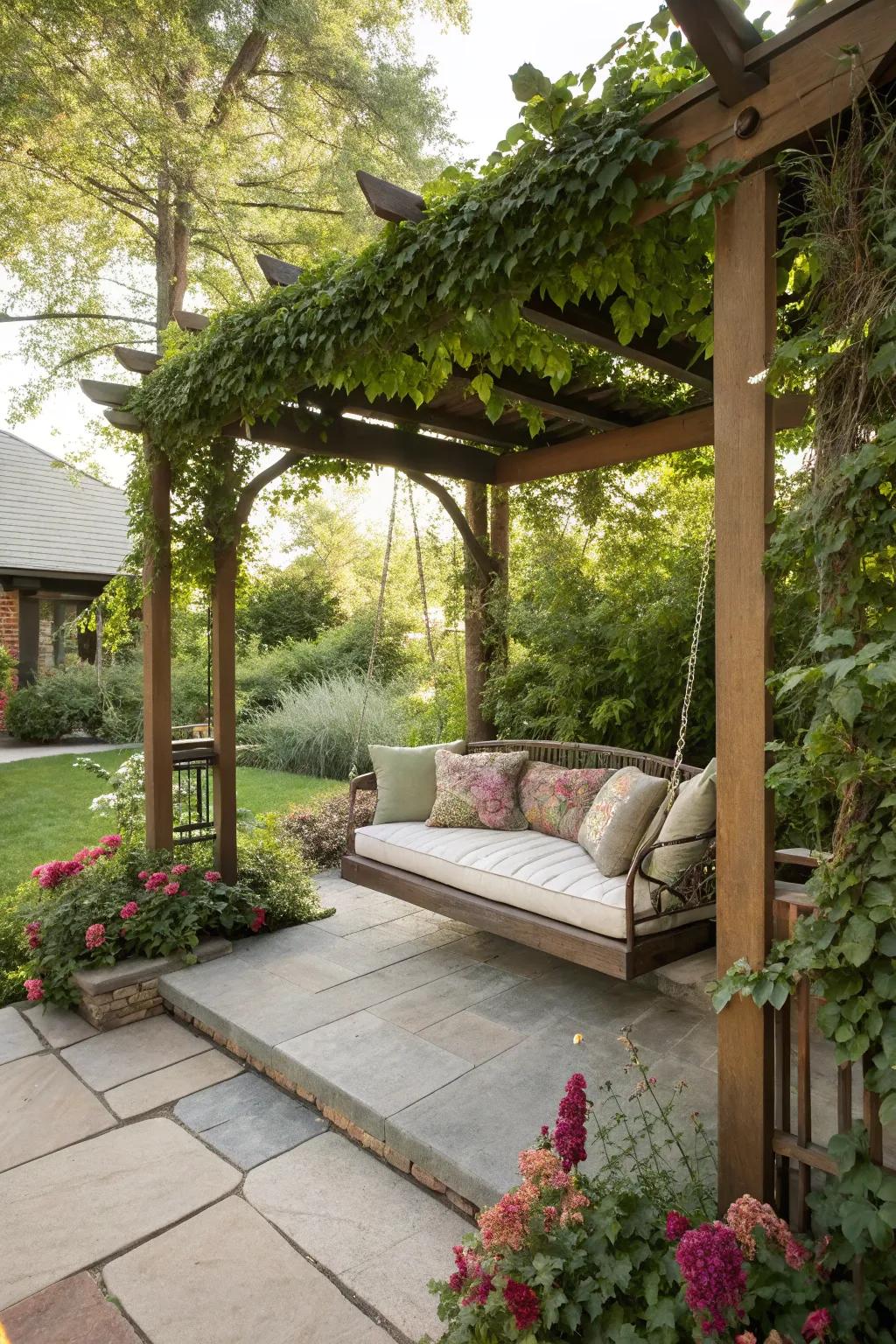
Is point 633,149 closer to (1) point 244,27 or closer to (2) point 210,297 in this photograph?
(1) point 244,27

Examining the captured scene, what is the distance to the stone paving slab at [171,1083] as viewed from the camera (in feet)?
8.68

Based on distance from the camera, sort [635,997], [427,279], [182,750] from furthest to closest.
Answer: [182,750]
[635,997]
[427,279]

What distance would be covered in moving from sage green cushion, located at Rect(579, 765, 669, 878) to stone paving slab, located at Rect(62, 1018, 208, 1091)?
5.51 ft

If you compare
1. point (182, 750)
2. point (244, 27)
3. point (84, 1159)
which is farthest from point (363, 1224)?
point (244, 27)

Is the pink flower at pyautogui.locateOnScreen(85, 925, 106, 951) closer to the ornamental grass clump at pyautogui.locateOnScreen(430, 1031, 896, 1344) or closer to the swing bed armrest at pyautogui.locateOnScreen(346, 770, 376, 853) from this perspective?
the swing bed armrest at pyautogui.locateOnScreen(346, 770, 376, 853)

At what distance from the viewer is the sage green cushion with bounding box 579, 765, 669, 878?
3.05m

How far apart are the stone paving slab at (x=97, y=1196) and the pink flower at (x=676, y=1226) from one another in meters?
1.28

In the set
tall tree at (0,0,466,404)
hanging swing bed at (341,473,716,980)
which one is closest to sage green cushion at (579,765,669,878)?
hanging swing bed at (341,473,716,980)

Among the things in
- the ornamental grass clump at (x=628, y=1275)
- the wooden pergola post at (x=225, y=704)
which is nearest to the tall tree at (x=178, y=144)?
the wooden pergola post at (x=225, y=704)

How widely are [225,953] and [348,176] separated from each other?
763cm

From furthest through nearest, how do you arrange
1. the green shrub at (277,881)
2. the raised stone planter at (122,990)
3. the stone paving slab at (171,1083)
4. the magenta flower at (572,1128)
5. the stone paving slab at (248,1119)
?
the green shrub at (277,881) → the raised stone planter at (122,990) → the stone paving slab at (171,1083) → the stone paving slab at (248,1119) → the magenta flower at (572,1128)

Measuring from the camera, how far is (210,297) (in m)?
9.65

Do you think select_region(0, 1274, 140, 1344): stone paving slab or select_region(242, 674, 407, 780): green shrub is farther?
select_region(242, 674, 407, 780): green shrub

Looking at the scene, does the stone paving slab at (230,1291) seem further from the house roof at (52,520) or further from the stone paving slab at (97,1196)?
the house roof at (52,520)
